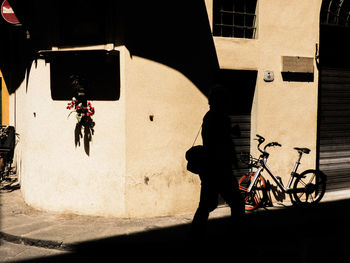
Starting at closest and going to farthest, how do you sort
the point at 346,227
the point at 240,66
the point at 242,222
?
the point at 242,222, the point at 346,227, the point at 240,66

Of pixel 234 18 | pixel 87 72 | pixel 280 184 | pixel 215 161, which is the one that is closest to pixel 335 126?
pixel 280 184

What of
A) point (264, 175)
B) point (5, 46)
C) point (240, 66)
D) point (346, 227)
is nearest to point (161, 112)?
point (240, 66)

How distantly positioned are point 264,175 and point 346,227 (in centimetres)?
190

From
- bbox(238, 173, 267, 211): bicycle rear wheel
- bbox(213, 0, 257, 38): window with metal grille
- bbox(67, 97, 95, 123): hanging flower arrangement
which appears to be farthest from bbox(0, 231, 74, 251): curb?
bbox(213, 0, 257, 38): window with metal grille

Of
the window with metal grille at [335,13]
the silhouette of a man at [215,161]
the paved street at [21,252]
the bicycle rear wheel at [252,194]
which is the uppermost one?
the window with metal grille at [335,13]

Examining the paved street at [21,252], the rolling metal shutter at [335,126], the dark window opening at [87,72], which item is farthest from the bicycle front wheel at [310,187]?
the paved street at [21,252]

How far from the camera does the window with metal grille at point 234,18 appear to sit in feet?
25.0

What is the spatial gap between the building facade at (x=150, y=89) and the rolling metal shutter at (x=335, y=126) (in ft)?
1.79

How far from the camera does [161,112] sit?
690 cm

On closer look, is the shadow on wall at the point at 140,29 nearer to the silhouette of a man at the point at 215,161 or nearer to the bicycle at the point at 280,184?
the bicycle at the point at 280,184

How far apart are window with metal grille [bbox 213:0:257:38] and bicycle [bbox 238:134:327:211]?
2.17 metres

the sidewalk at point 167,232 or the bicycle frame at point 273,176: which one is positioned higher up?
the bicycle frame at point 273,176

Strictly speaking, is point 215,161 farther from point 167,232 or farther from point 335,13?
point 335,13

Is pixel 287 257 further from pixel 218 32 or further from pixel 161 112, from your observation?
pixel 218 32
